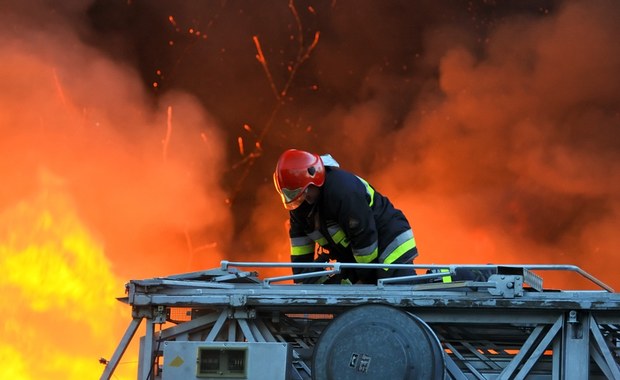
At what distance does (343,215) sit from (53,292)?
6.11 meters

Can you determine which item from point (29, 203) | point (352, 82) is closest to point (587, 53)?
point (352, 82)

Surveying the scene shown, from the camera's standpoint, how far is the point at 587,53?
14719mm

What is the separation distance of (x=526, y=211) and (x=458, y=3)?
303 centimetres

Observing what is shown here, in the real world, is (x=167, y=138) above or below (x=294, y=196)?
above

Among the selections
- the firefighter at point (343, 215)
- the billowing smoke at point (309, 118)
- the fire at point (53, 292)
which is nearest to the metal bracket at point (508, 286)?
the firefighter at point (343, 215)

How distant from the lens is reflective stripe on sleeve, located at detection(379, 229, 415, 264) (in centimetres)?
812

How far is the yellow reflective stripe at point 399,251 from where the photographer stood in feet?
26.6

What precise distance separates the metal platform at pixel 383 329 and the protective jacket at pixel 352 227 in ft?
2.53

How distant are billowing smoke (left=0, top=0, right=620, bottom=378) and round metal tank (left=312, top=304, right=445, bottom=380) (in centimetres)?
719

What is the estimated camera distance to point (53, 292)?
12.9 metres

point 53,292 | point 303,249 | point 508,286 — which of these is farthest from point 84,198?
point 508,286

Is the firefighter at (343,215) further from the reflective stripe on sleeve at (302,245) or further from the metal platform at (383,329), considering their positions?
the metal platform at (383,329)

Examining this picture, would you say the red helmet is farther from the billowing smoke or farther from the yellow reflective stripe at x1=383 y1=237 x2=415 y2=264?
the billowing smoke

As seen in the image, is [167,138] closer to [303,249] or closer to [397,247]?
[303,249]
